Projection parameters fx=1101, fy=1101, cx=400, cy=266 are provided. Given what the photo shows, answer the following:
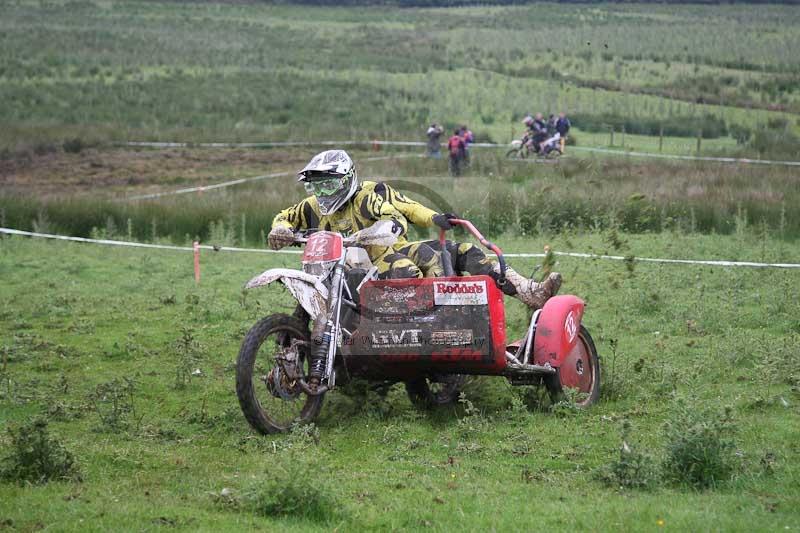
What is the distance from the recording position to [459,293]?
27.7 feet

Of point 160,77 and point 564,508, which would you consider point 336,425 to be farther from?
point 160,77

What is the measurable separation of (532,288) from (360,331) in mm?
1790

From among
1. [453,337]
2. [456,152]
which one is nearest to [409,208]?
[453,337]

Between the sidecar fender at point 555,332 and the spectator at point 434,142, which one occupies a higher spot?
the sidecar fender at point 555,332

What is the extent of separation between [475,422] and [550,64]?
175ft

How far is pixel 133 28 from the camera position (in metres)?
78.4

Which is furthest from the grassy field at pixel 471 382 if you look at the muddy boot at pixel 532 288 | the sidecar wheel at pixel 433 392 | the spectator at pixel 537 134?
the spectator at pixel 537 134

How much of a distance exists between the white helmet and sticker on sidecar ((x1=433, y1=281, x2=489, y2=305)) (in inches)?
49.5

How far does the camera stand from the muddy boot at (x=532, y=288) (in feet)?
31.3

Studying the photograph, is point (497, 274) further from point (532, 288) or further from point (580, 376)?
point (580, 376)

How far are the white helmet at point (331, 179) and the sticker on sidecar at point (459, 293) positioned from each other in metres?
1.26

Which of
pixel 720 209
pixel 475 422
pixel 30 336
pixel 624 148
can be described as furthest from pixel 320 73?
pixel 475 422

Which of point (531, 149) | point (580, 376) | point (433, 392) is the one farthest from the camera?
point (531, 149)

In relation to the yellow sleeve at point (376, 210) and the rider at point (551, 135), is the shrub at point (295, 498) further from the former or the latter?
the rider at point (551, 135)
